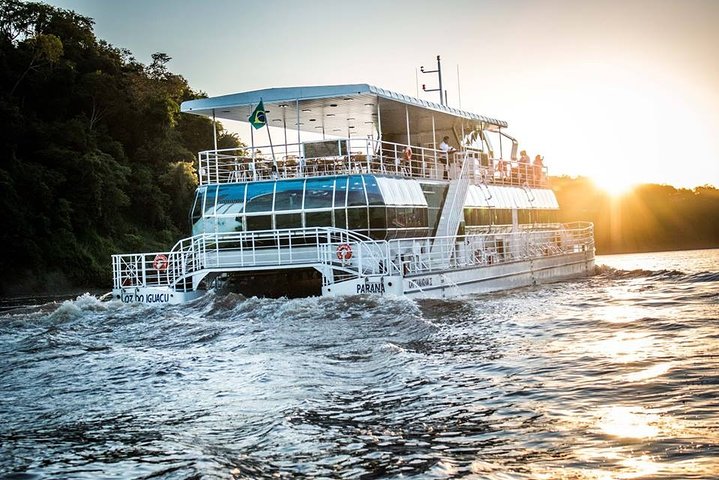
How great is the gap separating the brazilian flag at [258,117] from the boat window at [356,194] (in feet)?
10.7

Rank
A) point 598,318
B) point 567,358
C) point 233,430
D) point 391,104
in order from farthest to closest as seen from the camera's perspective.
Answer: point 391,104, point 598,318, point 567,358, point 233,430

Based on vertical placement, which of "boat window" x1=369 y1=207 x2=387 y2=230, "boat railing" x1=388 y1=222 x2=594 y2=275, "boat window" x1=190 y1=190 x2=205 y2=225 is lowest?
"boat railing" x1=388 y1=222 x2=594 y2=275

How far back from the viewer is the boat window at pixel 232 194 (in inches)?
1004

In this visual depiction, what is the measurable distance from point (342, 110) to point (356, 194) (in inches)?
198

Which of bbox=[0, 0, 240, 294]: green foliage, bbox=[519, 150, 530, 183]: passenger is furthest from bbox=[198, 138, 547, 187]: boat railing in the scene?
bbox=[0, 0, 240, 294]: green foliage

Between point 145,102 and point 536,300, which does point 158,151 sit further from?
point 536,300

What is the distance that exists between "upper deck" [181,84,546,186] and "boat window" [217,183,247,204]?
502mm

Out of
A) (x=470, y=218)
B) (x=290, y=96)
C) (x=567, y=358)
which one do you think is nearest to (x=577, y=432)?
(x=567, y=358)

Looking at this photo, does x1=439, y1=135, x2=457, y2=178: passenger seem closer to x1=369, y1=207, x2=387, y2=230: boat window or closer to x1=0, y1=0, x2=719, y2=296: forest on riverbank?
x1=369, y1=207, x2=387, y2=230: boat window

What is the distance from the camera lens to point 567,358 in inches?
463

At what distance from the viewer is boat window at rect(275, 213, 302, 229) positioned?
24.8 m

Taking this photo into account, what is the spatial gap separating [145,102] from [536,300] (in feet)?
167

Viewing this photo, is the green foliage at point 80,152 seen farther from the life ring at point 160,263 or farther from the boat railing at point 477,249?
the boat railing at point 477,249

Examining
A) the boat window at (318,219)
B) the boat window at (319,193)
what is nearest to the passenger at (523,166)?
the boat window at (319,193)
